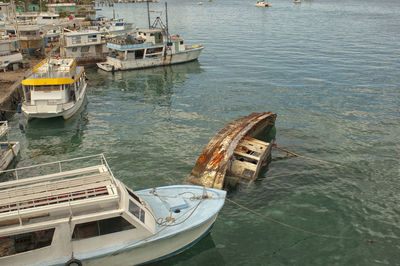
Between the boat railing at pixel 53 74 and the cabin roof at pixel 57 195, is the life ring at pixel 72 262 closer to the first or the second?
the cabin roof at pixel 57 195

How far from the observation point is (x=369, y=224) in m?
16.4

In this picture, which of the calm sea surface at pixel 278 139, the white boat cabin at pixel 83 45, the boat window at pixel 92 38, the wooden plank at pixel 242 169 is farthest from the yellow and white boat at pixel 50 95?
the boat window at pixel 92 38

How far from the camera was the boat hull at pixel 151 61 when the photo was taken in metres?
50.5

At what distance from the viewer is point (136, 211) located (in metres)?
12.1

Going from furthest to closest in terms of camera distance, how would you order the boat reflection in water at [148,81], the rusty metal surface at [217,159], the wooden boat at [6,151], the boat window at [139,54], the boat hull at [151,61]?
the boat window at [139,54]
the boat hull at [151,61]
the boat reflection in water at [148,81]
the wooden boat at [6,151]
the rusty metal surface at [217,159]

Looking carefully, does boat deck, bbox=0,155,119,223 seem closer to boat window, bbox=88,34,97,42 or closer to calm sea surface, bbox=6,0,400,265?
calm sea surface, bbox=6,0,400,265

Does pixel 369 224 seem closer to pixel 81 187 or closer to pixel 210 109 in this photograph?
pixel 81 187

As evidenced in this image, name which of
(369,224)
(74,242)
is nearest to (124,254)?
(74,242)

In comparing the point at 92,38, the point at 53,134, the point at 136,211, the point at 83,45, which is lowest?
the point at 53,134

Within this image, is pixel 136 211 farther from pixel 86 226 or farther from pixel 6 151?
pixel 6 151

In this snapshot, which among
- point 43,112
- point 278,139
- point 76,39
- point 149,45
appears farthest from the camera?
point 76,39

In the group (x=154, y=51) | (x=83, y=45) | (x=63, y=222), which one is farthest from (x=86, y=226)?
(x=83, y=45)

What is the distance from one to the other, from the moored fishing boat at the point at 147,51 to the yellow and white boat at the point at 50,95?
61.1 feet

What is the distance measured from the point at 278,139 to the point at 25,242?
63.7ft
